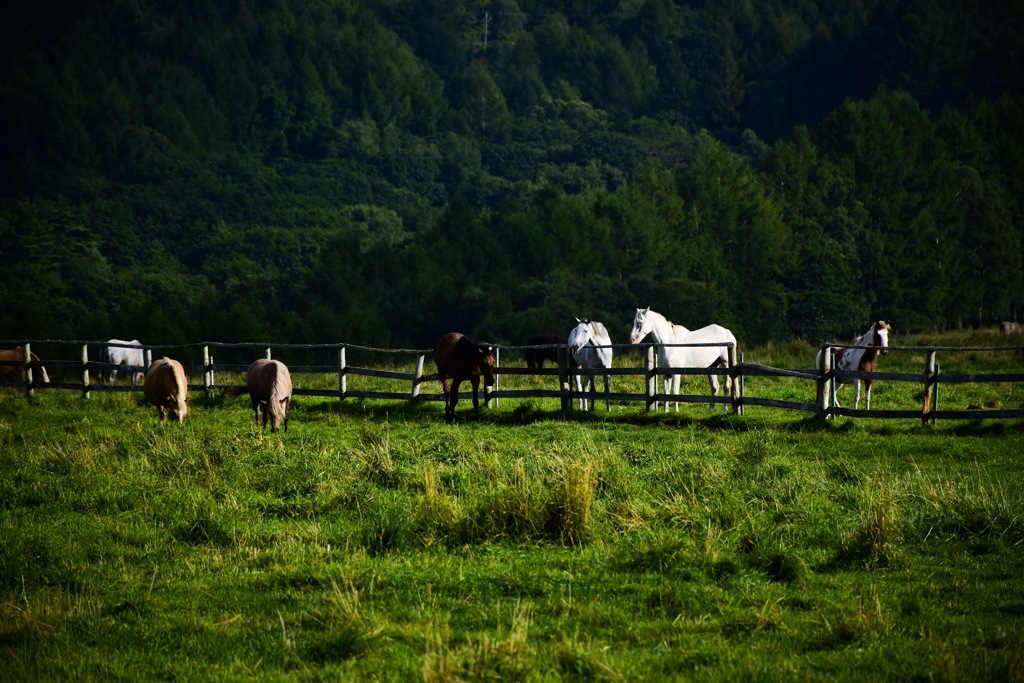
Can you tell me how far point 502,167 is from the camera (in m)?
127

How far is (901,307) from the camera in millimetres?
68938

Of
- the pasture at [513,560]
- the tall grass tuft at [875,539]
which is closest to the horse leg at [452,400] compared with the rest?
the pasture at [513,560]

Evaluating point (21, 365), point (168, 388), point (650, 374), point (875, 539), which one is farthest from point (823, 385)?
point (21, 365)

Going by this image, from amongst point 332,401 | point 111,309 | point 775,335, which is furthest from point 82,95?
point 332,401

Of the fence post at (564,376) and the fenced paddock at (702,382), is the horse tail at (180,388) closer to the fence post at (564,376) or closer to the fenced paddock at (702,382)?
the fenced paddock at (702,382)

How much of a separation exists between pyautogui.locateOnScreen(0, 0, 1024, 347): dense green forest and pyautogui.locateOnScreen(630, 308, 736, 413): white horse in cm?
3576

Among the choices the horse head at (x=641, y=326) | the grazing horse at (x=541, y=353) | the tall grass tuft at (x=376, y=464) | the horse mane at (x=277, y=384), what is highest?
the horse head at (x=641, y=326)

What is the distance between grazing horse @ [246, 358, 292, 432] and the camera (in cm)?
1650

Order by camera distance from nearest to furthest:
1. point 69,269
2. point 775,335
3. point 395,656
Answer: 1. point 395,656
2. point 775,335
3. point 69,269

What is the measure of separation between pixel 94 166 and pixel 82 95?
13.2 metres

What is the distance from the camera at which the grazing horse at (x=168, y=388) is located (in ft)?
58.0

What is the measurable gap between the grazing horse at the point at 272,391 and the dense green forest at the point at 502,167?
40.1m

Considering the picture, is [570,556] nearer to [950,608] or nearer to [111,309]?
[950,608]

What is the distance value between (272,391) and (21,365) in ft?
34.0
